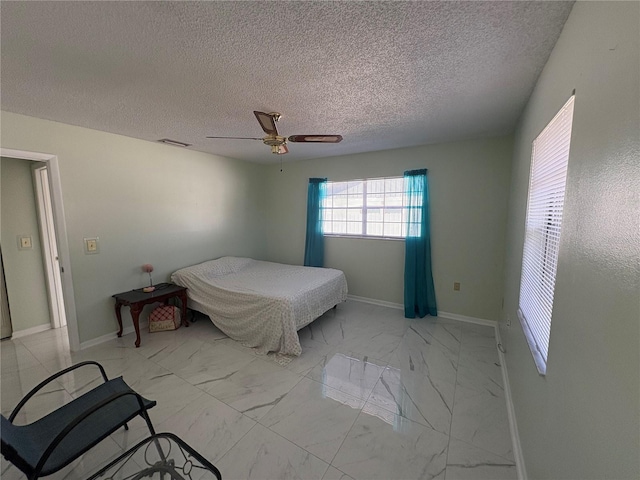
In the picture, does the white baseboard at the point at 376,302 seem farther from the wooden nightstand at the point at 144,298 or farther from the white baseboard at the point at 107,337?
the white baseboard at the point at 107,337

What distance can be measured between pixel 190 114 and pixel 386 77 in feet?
5.82

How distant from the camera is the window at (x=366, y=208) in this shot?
12.9ft

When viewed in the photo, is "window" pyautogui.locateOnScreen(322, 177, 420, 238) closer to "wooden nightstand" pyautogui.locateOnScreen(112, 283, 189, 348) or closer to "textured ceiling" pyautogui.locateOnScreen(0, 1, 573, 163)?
"textured ceiling" pyautogui.locateOnScreen(0, 1, 573, 163)

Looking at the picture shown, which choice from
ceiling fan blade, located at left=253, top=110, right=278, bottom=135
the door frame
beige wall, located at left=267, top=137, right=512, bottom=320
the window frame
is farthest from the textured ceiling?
the window frame

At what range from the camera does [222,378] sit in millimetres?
2340

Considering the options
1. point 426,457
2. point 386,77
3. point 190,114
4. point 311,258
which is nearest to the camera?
→ point 426,457

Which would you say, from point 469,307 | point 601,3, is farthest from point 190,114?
point 469,307

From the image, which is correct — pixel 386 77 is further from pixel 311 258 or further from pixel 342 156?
pixel 311 258

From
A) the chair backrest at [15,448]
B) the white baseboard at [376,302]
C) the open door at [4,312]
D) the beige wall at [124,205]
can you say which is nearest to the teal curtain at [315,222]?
the white baseboard at [376,302]

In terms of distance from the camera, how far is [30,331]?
3.20 metres

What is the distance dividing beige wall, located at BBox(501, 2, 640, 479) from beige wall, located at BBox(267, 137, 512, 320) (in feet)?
7.01

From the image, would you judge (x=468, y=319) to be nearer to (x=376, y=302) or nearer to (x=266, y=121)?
(x=376, y=302)

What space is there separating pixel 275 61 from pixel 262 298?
2.11 m

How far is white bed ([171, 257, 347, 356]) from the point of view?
267 centimetres
